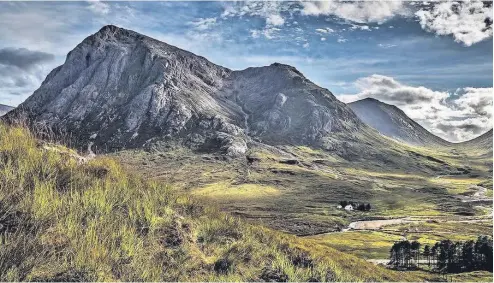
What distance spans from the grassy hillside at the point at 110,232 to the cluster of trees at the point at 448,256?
106366 millimetres

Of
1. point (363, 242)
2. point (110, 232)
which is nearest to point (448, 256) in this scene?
point (363, 242)

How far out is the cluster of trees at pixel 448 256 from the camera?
105m

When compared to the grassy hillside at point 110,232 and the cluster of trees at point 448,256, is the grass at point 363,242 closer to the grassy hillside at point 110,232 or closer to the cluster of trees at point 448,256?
the cluster of trees at point 448,256

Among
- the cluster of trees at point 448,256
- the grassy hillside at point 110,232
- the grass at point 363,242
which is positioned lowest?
the grass at point 363,242

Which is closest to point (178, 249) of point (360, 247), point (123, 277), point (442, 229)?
point (123, 277)

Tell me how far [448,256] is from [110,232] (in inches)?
4735

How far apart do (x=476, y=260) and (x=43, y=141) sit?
373 feet

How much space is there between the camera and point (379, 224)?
18925cm

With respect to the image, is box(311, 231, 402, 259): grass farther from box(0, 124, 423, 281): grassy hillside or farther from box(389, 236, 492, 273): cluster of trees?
box(0, 124, 423, 281): grassy hillside

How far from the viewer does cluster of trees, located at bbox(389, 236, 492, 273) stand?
104750 mm

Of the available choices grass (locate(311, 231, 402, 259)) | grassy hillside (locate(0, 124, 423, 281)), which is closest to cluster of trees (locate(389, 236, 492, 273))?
grass (locate(311, 231, 402, 259))

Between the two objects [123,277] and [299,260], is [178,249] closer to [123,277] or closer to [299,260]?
[123,277]

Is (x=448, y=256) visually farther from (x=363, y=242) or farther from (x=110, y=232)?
(x=110, y=232)

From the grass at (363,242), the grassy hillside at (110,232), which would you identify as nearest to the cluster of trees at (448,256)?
the grass at (363,242)
